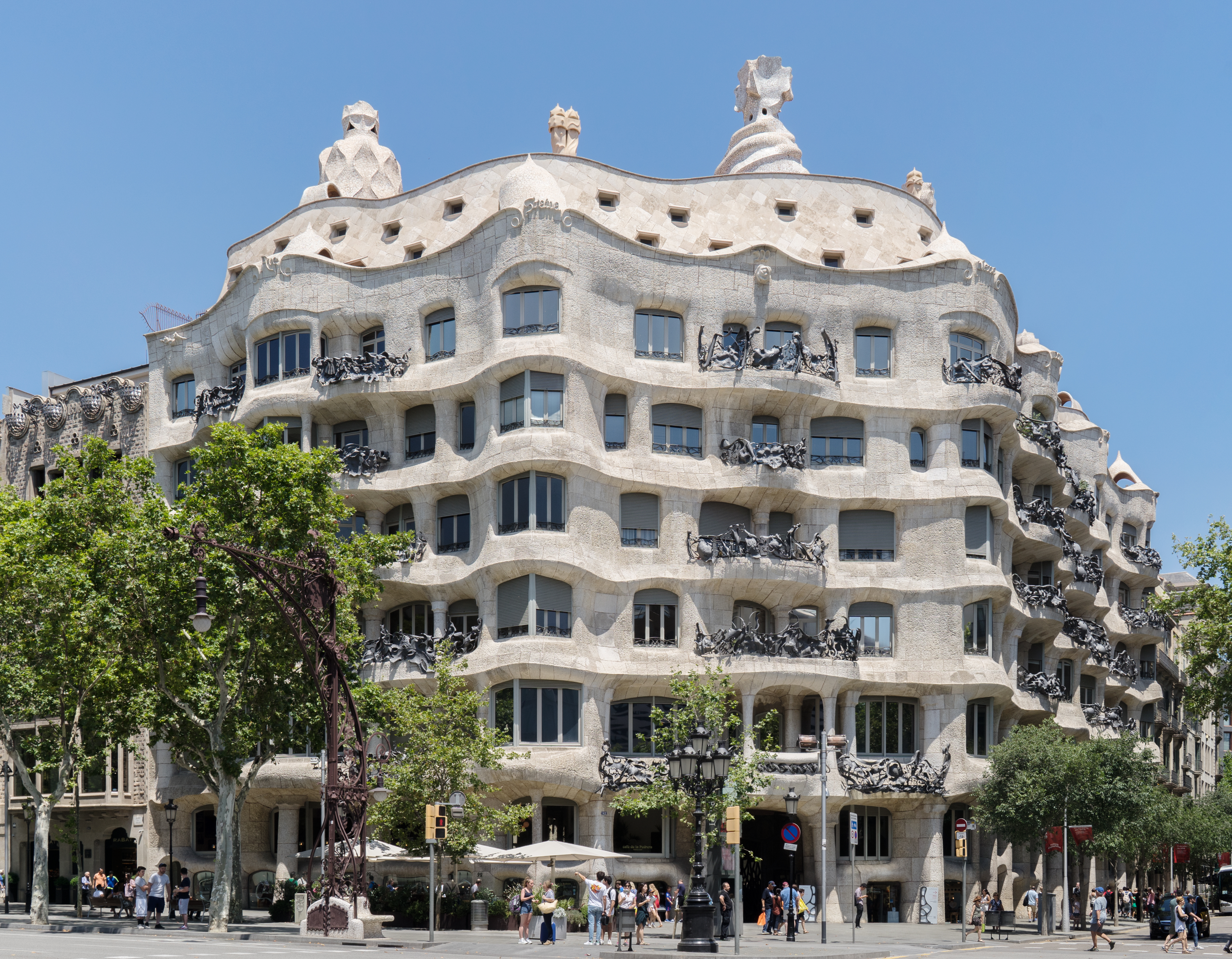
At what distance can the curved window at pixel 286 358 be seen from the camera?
5388cm

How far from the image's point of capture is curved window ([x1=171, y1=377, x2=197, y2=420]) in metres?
57.9

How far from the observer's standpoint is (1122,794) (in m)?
49.0

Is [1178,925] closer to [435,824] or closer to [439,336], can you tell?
[435,824]

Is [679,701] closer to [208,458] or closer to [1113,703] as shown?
[208,458]

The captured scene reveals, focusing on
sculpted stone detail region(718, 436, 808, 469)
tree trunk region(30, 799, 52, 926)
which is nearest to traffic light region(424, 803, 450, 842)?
tree trunk region(30, 799, 52, 926)

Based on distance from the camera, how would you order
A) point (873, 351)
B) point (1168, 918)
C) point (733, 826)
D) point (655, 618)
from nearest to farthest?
point (733, 826) → point (1168, 918) → point (655, 618) → point (873, 351)

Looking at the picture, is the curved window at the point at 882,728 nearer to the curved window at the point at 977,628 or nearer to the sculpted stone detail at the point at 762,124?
the curved window at the point at 977,628

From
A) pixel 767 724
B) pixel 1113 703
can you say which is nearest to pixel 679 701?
pixel 767 724

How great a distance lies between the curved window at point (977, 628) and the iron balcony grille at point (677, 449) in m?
10.8

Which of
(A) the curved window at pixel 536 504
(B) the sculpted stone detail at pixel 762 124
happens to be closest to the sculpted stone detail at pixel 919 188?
(B) the sculpted stone detail at pixel 762 124

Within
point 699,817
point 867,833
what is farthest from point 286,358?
point 699,817

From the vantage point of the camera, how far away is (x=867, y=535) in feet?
175

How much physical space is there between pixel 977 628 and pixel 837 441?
8271 mm

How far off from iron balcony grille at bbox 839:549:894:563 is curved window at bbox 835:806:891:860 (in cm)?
866
